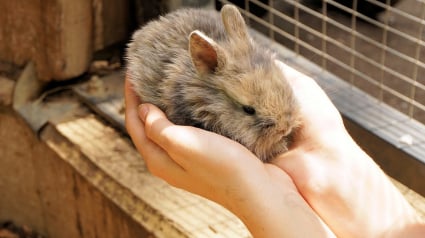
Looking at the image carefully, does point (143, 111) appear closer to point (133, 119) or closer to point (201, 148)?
point (133, 119)

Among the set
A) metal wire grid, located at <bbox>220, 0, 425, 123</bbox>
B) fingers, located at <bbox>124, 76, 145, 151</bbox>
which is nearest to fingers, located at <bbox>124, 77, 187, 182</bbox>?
fingers, located at <bbox>124, 76, 145, 151</bbox>

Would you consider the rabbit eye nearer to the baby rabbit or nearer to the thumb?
the baby rabbit

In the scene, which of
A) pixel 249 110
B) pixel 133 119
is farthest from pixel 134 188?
pixel 249 110

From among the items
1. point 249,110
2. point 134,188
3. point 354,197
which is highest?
point 249,110

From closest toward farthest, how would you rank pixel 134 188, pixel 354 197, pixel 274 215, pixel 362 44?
1. pixel 274 215
2. pixel 354 197
3. pixel 134 188
4. pixel 362 44

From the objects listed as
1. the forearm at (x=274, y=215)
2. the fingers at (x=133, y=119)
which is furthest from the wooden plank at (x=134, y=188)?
the forearm at (x=274, y=215)

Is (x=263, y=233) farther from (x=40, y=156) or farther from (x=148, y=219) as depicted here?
(x=40, y=156)

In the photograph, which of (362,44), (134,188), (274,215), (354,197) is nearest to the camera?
(274,215)

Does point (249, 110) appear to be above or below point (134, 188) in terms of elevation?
above
